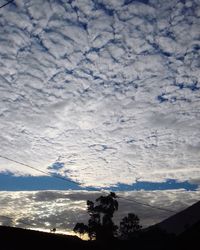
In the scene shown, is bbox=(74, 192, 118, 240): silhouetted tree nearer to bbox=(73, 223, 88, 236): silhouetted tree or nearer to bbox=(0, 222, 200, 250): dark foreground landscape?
bbox=(73, 223, 88, 236): silhouetted tree

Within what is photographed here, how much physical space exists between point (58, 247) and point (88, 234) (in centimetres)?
2838

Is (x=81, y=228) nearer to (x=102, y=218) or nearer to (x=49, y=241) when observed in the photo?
(x=102, y=218)

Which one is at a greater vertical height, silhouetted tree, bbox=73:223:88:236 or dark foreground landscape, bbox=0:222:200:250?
silhouetted tree, bbox=73:223:88:236

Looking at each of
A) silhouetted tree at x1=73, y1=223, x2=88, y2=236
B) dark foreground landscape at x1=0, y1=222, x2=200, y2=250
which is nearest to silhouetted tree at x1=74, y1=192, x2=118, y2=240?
silhouetted tree at x1=73, y1=223, x2=88, y2=236

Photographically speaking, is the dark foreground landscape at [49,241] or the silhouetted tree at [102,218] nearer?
the dark foreground landscape at [49,241]

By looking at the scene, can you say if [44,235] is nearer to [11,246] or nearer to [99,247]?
[11,246]

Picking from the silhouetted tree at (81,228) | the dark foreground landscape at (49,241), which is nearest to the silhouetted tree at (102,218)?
the silhouetted tree at (81,228)

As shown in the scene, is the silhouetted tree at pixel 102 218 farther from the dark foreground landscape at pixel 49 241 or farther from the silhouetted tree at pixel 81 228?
the dark foreground landscape at pixel 49 241

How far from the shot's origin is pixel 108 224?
4806 cm

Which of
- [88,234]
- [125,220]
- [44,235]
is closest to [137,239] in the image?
[125,220]

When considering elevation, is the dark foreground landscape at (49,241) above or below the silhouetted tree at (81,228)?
below

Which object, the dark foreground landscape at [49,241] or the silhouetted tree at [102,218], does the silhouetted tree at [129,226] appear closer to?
the silhouetted tree at [102,218]

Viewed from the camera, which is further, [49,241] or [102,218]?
[102,218]

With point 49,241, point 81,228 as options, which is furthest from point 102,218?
point 49,241
